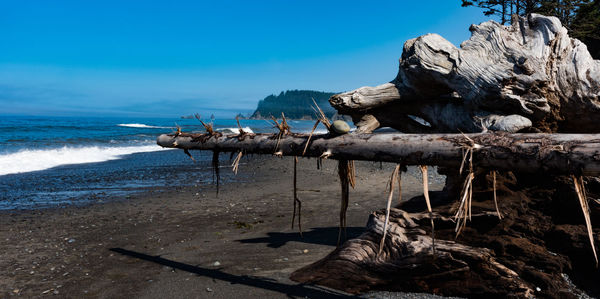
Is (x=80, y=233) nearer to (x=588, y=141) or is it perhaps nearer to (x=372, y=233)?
(x=372, y=233)

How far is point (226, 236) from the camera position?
667 centimetres

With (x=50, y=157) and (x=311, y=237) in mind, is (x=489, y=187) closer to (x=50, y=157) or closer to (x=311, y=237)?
(x=311, y=237)

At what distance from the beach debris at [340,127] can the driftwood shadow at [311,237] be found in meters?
2.74

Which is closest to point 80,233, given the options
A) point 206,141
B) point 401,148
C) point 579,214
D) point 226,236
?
point 226,236

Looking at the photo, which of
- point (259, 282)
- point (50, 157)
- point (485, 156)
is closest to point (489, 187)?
point (485, 156)

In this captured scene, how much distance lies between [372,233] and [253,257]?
2074 mm

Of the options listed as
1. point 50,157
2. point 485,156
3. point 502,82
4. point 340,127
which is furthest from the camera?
point 50,157

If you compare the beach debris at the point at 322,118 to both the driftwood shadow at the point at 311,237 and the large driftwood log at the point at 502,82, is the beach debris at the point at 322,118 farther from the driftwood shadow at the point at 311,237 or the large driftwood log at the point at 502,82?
the driftwood shadow at the point at 311,237

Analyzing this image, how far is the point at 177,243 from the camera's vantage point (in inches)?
250

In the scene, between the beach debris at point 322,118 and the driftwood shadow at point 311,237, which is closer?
the beach debris at point 322,118

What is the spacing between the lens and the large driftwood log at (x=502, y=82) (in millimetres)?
4836

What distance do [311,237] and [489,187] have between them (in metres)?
3.05

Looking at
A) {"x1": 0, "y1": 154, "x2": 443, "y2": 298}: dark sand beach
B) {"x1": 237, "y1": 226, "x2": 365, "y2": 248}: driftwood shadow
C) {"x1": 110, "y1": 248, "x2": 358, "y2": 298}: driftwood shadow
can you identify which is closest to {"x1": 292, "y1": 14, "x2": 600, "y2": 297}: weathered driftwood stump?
{"x1": 110, "y1": 248, "x2": 358, "y2": 298}: driftwood shadow

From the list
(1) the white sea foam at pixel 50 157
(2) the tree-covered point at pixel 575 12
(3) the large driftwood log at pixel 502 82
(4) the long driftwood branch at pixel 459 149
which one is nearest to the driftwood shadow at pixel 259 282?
(4) the long driftwood branch at pixel 459 149
